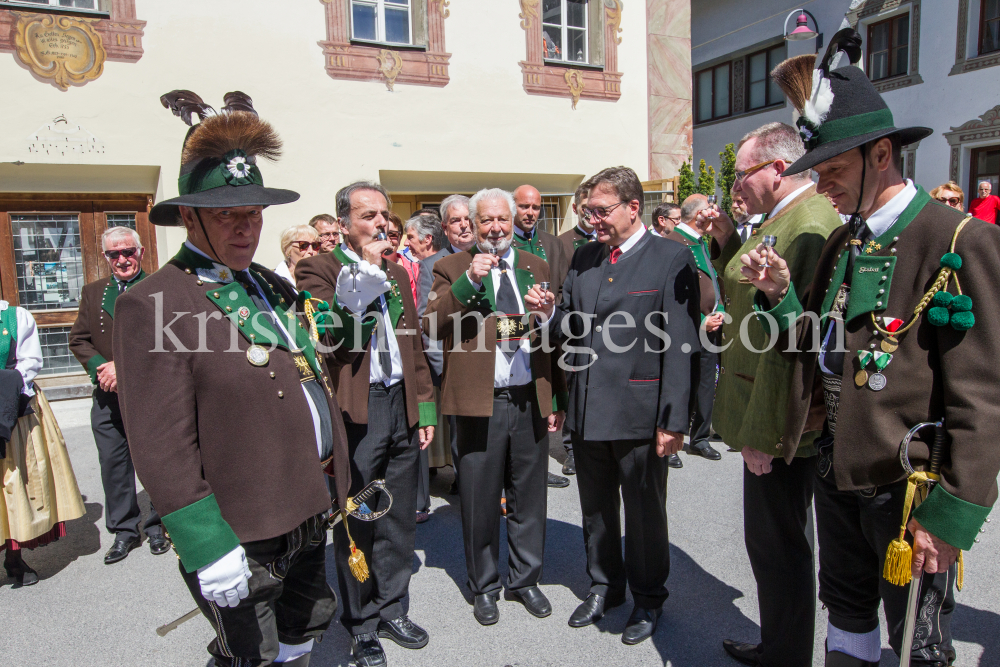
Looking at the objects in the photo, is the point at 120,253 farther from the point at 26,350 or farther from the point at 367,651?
the point at 367,651

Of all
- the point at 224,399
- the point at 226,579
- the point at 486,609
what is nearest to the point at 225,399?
the point at 224,399

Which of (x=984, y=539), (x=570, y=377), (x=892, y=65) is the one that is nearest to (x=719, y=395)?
(x=570, y=377)

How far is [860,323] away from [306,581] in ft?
6.67

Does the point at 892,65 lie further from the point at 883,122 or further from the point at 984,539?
the point at 883,122

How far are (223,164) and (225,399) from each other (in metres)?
0.71

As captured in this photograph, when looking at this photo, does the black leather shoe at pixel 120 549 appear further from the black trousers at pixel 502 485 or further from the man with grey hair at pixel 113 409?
the black trousers at pixel 502 485

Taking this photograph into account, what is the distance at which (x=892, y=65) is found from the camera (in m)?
14.3

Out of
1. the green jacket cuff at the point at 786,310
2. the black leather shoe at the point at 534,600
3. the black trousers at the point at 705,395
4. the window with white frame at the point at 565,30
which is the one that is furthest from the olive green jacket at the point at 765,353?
the window with white frame at the point at 565,30

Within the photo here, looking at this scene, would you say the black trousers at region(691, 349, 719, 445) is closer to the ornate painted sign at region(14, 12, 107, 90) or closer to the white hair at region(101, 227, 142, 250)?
the white hair at region(101, 227, 142, 250)

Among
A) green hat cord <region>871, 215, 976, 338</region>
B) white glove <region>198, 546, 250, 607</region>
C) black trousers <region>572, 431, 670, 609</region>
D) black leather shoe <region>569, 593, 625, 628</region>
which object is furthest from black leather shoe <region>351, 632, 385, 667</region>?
green hat cord <region>871, 215, 976, 338</region>

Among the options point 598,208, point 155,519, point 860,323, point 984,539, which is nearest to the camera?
point 860,323

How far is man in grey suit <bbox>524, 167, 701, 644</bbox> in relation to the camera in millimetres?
3025

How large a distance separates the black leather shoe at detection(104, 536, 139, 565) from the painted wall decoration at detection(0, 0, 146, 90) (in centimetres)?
570

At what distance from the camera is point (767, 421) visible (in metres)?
2.41
